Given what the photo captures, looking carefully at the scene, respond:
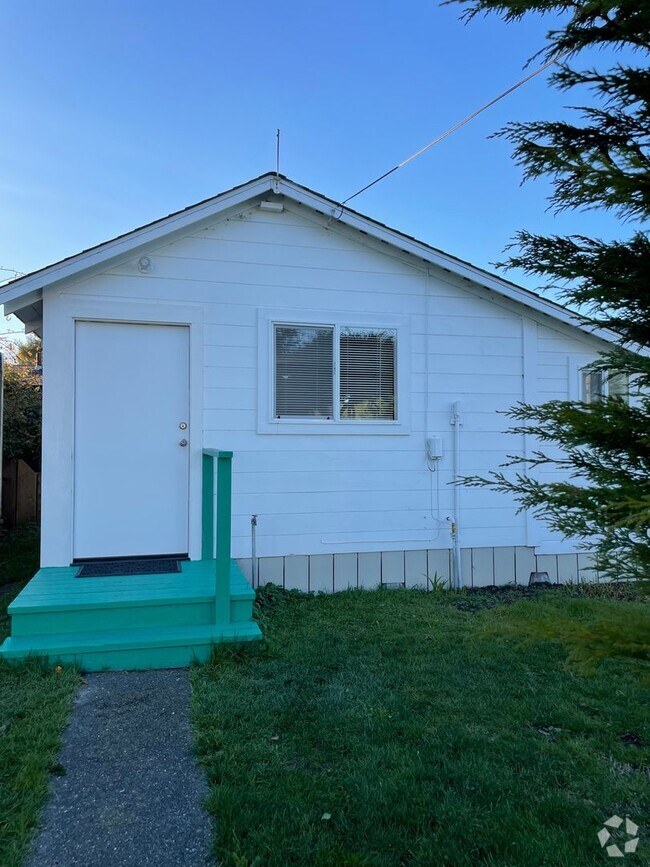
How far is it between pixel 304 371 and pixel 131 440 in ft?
5.77

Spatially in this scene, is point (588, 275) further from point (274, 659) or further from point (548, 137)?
point (274, 659)

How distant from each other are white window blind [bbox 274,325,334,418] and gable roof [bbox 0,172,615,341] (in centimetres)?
111

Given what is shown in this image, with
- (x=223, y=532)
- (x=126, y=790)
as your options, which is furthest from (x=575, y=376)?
(x=126, y=790)

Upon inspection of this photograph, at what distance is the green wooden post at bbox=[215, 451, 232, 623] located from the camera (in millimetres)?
3861

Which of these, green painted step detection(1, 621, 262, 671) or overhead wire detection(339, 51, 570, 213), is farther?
overhead wire detection(339, 51, 570, 213)

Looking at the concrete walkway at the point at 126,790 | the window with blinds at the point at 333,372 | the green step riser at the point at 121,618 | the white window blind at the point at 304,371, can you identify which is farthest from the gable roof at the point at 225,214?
the concrete walkway at the point at 126,790

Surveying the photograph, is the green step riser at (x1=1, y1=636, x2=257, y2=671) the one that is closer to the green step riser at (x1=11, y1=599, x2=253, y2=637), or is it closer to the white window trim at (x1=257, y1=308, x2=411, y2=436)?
the green step riser at (x1=11, y1=599, x2=253, y2=637)

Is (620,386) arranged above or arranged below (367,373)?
below

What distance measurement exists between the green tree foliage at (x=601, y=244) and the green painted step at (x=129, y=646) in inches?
106

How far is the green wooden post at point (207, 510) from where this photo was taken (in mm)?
4980

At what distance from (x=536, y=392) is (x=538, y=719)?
397 cm

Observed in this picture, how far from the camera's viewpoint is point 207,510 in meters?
5.03

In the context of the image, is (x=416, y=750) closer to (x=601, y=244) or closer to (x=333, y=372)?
(x=601, y=244)

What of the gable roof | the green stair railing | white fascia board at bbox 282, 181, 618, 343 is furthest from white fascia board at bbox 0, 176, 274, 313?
the green stair railing
